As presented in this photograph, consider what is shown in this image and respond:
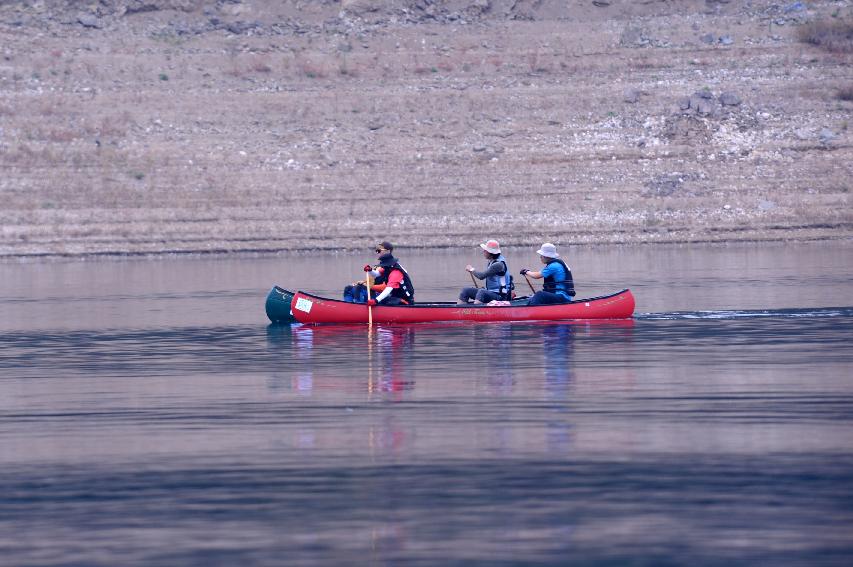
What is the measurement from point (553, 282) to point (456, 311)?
1811mm

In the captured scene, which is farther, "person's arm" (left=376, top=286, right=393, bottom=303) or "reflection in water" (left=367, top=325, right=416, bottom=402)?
"person's arm" (left=376, top=286, right=393, bottom=303)

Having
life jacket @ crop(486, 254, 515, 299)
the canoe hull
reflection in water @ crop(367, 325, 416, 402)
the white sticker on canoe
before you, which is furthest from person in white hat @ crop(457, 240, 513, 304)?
the canoe hull

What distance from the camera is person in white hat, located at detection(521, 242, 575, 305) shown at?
2634 cm

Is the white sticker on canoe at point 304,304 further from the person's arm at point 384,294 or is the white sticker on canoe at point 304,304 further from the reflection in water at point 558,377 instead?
the reflection in water at point 558,377

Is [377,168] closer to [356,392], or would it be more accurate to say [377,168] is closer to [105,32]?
[105,32]

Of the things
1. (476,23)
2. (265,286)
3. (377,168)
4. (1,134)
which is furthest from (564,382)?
(476,23)

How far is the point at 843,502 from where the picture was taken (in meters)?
11.3

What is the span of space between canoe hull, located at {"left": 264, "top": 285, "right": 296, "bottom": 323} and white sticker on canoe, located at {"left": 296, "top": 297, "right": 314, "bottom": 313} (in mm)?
360

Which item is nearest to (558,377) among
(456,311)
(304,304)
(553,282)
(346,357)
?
(346,357)

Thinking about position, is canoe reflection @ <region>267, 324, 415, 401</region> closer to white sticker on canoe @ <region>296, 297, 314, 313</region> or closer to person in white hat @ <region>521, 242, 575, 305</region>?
white sticker on canoe @ <region>296, 297, 314, 313</region>

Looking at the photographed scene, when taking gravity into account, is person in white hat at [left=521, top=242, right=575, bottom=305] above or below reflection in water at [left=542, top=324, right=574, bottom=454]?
above

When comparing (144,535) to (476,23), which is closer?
(144,535)

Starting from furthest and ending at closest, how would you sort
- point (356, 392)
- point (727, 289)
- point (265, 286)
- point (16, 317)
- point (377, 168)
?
point (377, 168) < point (265, 286) < point (727, 289) < point (16, 317) < point (356, 392)

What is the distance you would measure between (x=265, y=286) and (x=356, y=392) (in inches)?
819
